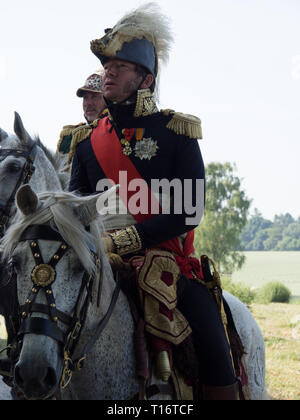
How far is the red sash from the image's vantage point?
3.60m

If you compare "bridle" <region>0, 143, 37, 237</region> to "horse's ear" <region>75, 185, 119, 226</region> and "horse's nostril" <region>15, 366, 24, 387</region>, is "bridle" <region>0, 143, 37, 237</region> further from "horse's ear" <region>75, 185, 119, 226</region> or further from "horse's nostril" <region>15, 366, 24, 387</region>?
"horse's nostril" <region>15, 366, 24, 387</region>

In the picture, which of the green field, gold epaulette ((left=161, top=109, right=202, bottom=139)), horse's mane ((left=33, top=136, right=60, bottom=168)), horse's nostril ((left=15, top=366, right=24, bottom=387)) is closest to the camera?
horse's nostril ((left=15, top=366, right=24, bottom=387))

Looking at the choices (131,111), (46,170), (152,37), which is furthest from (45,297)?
(46,170)

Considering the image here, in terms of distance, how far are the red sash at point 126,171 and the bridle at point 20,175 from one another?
123 cm

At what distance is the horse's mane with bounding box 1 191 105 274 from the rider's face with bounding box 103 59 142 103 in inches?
48.5

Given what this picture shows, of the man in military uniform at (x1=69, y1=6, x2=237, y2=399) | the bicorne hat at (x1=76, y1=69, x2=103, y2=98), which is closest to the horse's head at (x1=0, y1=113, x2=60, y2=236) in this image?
the man in military uniform at (x1=69, y1=6, x2=237, y2=399)

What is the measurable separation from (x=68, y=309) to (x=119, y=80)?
2044mm

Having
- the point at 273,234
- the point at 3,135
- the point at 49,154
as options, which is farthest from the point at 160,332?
the point at 273,234

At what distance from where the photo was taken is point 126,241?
10.9 feet

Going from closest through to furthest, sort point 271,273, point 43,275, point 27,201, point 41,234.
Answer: point 43,275, point 41,234, point 27,201, point 271,273

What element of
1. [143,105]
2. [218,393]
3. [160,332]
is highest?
[143,105]

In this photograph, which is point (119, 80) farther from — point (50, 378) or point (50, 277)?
point (50, 378)

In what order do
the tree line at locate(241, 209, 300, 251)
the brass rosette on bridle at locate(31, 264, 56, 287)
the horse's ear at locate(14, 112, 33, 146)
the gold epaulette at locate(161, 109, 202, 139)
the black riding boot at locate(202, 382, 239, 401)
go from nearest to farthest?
the brass rosette on bridle at locate(31, 264, 56, 287), the black riding boot at locate(202, 382, 239, 401), the gold epaulette at locate(161, 109, 202, 139), the horse's ear at locate(14, 112, 33, 146), the tree line at locate(241, 209, 300, 251)

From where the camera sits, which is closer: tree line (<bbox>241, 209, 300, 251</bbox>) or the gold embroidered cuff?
the gold embroidered cuff
